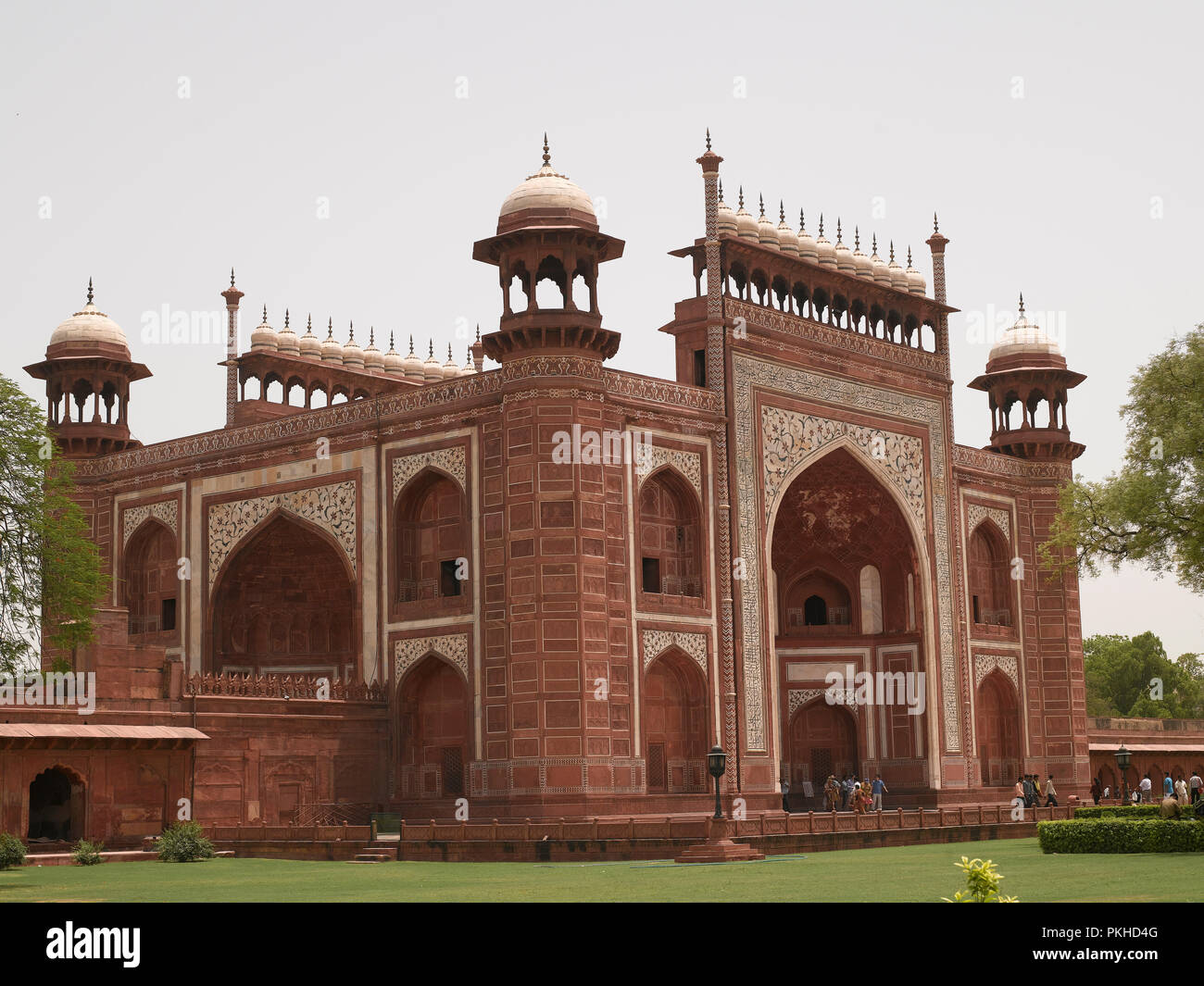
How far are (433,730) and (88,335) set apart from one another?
12.7 metres

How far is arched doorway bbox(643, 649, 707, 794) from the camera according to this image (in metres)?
29.2

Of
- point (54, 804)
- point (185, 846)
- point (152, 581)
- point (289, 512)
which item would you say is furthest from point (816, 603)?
point (185, 846)

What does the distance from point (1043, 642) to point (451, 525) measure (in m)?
16.1

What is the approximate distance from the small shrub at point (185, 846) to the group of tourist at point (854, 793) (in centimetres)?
1119

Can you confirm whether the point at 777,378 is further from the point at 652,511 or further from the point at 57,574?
the point at 57,574

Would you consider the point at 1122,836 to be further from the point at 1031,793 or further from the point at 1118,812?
the point at 1031,793

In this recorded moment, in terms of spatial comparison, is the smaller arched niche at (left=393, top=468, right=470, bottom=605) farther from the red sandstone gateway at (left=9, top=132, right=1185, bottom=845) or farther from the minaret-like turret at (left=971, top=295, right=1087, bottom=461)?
the minaret-like turret at (left=971, top=295, right=1087, bottom=461)

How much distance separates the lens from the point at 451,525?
29844mm

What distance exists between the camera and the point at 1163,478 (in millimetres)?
22734

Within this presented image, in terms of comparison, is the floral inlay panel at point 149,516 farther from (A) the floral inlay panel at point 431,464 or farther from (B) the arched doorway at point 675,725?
(B) the arched doorway at point 675,725

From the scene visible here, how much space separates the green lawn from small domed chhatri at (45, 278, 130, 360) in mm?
16433

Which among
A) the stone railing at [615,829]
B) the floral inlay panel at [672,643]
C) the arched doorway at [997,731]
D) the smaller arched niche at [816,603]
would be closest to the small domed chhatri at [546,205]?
the floral inlay panel at [672,643]

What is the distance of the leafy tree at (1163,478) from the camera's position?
2247cm

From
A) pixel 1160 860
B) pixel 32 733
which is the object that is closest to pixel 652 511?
pixel 32 733
